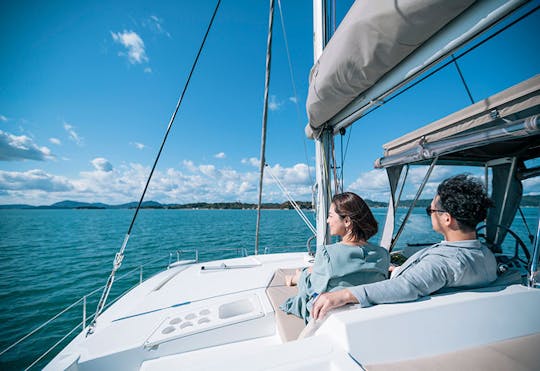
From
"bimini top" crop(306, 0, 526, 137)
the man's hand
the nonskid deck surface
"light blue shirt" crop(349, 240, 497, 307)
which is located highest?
"bimini top" crop(306, 0, 526, 137)

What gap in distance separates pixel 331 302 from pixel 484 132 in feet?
4.43

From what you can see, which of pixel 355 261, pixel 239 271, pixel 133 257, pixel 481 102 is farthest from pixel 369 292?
pixel 133 257

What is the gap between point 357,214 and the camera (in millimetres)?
1313

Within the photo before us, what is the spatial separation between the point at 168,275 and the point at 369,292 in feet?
8.50

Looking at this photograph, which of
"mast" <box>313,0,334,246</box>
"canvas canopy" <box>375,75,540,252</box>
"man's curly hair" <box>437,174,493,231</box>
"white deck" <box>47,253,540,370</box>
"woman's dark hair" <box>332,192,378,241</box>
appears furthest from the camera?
"mast" <box>313,0,334,246</box>

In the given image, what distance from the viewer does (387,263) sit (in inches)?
50.3

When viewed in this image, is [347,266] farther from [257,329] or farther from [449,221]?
[257,329]

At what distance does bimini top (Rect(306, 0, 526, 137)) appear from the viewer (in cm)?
86

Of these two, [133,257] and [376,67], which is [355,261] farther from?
[133,257]

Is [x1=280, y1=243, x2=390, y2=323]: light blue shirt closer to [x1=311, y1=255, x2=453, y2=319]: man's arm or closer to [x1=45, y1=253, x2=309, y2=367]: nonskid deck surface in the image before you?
[x1=311, y1=255, x2=453, y2=319]: man's arm

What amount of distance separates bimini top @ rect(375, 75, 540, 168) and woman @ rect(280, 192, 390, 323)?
0.79 m

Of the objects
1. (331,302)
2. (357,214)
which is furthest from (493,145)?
(331,302)

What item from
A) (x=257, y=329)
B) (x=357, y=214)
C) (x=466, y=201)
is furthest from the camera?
(x=257, y=329)

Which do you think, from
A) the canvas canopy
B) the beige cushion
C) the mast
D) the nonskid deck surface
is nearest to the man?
the canvas canopy
